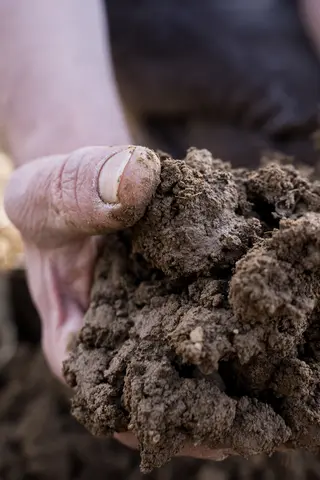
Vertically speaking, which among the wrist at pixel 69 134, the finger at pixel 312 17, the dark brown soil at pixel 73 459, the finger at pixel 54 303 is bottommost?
the dark brown soil at pixel 73 459

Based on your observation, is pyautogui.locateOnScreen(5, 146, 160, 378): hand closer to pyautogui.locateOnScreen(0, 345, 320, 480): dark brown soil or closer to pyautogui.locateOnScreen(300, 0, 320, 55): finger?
pyautogui.locateOnScreen(0, 345, 320, 480): dark brown soil

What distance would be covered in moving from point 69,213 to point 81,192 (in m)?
0.07

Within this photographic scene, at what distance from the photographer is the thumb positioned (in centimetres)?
71

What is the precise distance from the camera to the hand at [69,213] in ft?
2.34

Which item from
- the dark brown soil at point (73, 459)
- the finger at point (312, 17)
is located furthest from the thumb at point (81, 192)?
the finger at point (312, 17)

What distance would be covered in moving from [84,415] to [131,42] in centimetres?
126

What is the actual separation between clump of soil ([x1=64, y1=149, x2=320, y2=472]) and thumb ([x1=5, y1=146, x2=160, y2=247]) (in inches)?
1.6

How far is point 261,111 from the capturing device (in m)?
1.64

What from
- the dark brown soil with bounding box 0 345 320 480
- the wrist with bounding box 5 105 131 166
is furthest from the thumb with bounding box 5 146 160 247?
the dark brown soil with bounding box 0 345 320 480

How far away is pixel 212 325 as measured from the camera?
65cm

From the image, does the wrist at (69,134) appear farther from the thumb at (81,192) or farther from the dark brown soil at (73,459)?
the dark brown soil at (73,459)

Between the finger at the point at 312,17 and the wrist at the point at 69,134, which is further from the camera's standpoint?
the finger at the point at 312,17

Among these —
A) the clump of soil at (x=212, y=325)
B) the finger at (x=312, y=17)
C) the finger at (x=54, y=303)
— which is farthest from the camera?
the finger at (x=312, y=17)

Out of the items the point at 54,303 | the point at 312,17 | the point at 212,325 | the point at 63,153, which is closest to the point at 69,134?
the point at 63,153
